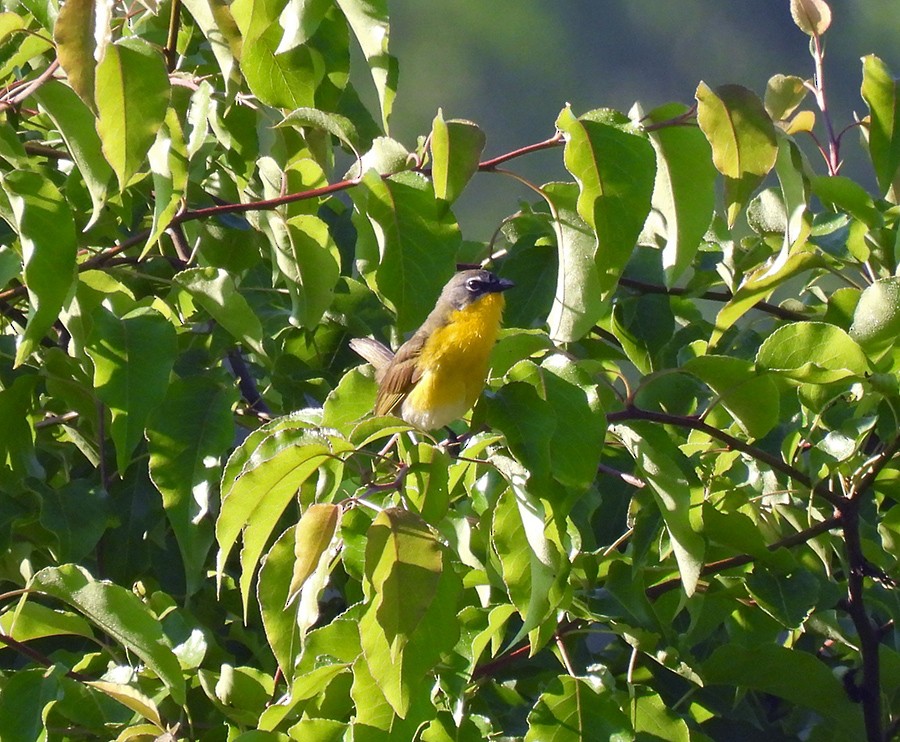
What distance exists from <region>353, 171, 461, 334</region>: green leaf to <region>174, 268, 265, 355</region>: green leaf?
0.99 feet

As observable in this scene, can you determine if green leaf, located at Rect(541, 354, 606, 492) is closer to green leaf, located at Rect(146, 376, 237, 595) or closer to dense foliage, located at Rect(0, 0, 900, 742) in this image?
dense foliage, located at Rect(0, 0, 900, 742)

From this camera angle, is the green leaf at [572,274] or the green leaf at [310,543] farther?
the green leaf at [572,274]

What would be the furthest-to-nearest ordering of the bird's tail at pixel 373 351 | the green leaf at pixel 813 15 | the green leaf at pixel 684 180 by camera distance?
the bird's tail at pixel 373 351
the green leaf at pixel 813 15
the green leaf at pixel 684 180

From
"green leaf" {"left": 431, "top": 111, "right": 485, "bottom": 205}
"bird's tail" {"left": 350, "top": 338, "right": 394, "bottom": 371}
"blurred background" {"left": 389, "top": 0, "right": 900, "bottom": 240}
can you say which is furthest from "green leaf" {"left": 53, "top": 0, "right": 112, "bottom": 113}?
"blurred background" {"left": 389, "top": 0, "right": 900, "bottom": 240}

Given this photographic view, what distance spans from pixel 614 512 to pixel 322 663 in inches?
38.5

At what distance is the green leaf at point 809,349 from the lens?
1.86 metres

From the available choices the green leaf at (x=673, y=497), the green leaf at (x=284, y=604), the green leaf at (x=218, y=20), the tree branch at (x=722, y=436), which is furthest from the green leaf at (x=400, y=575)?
the green leaf at (x=218, y=20)

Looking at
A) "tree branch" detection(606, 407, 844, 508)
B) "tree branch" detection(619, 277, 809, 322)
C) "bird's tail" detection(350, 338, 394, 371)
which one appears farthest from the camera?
"bird's tail" detection(350, 338, 394, 371)

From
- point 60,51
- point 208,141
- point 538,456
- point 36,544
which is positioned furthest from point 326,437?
point 36,544

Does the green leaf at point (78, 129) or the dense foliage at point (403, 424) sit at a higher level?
the green leaf at point (78, 129)

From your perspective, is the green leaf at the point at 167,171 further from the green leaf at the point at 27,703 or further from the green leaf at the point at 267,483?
the green leaf at the point at 27,703

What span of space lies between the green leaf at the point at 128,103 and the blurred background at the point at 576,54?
13.5 ft

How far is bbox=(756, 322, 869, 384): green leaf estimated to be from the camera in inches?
73.1

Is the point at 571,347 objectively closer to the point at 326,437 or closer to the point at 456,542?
the point at 456,542
